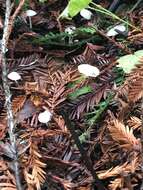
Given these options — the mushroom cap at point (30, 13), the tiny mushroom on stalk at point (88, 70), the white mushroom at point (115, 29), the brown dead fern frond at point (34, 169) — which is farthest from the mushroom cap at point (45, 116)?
the mushroom cap at point (30, 13)

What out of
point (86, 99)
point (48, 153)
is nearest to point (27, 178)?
point (48, 153)

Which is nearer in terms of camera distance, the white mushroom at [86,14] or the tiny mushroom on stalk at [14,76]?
the tiny mushroom on stalk at [14,76]

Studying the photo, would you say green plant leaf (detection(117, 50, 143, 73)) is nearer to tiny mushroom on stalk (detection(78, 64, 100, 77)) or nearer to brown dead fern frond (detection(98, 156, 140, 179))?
tiny mushroom on stalk (detection(78, 64, 100, 77))

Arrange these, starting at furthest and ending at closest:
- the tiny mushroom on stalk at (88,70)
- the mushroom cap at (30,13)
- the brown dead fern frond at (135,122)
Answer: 1. the mushroom cap at (30,13)
2. the tiny mushroom on stalk at (88,70)
3. the brown dead fern frond at (135,122)

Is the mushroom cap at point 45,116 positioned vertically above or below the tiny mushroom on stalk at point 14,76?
below

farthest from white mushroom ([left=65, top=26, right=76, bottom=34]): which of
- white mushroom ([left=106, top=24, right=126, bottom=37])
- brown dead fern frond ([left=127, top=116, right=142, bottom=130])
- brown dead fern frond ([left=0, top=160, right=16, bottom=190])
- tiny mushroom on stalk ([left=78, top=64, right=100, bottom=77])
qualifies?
brown dead fern frond ([left=0, top=160, right=16, bottom=190])

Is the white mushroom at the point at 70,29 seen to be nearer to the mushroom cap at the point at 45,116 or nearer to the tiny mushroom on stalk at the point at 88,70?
the tiny mushroom on stalk at the point at 88,70

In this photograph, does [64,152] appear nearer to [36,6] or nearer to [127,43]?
[127,43]
